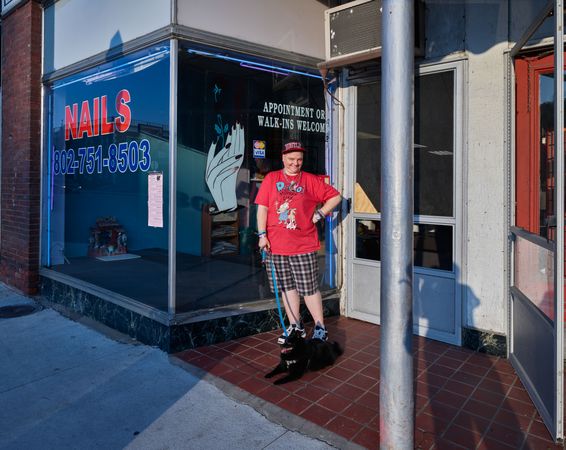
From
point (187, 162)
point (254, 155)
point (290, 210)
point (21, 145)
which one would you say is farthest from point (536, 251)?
point (21, 145)

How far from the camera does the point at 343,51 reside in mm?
4836

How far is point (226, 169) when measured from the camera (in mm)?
4578

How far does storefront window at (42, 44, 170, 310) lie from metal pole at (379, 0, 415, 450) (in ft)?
7.79

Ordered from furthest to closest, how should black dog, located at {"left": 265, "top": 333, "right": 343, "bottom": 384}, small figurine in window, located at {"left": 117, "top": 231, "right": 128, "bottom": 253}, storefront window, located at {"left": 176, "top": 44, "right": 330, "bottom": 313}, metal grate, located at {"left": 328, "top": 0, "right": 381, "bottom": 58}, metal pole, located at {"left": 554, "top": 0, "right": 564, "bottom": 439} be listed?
small figurine in window, located at {"left": 117, "top": 231, "right": 128, "bottom": 253} < metal grate, located at {"left": 328, "top": 0, "right": 381, "bottom": 58} < storefront window, located at {"left": 176, "top": 44, "right": 330, "bottom": 313} < black dog, located at {"left": 265, "top": 333, "right": 343, "bottom": 384} < metal pole, located at {"left": 554, "top": 0, "right": 564, "bottom": 439}

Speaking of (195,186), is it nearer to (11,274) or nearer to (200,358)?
(200,358)

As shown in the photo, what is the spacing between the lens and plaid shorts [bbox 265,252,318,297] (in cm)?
407

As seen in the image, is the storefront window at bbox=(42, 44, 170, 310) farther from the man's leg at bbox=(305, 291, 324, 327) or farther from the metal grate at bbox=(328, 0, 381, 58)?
the metal grate at bbox=(328, 0, 381, 58)

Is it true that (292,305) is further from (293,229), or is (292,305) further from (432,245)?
(432,245)

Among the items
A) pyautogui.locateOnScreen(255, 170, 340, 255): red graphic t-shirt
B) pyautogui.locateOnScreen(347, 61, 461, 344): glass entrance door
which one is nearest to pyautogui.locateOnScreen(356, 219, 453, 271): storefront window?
pyautogui.locateOnScreen(347, 61, 461, 344): glass entrance door

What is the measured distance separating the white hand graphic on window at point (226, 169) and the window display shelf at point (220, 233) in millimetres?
102

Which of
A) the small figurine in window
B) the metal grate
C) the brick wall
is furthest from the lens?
the brick wall

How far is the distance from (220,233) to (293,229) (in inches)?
35.2

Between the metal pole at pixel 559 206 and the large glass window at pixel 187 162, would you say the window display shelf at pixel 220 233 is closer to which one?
the large glass window at pixel 187 162

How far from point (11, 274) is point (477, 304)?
6.01 m
